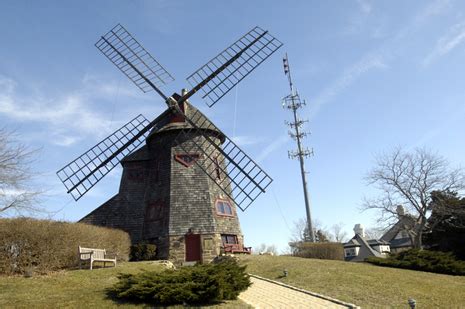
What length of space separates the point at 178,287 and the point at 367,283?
8.44 m

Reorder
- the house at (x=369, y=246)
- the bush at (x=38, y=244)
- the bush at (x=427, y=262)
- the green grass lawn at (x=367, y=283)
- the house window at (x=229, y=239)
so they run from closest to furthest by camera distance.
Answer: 1. the bush at (x=38, y=244)
2. the green grass lawn at (x=367, y=283)
3. the bush at (x=427, y=262)
4. the house window at (x=229, y=239)
5. the house at (x=369, y=246)

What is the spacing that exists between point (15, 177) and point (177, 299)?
395 inches

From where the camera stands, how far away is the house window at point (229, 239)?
22322mm

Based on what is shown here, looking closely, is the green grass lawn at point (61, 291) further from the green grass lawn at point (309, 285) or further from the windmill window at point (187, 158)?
the windmill window at point (187, 158)

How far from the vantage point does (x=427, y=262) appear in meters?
20.6

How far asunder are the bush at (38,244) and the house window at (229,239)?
27.4ft

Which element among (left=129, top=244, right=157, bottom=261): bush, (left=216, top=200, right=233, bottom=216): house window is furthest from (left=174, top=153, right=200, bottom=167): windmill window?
(left=129, top=244, right=157, bottom=261): bush

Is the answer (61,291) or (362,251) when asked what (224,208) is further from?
(362,251)

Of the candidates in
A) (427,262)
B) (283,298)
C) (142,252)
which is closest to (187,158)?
(142,252)

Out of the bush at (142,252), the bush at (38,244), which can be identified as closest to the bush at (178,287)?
the bush at (38,244)

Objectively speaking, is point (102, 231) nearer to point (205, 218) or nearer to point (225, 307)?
point (205, 218)

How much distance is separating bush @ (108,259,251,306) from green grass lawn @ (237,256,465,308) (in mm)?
4736

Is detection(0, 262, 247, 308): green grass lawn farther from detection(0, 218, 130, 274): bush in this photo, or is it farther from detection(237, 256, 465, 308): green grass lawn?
detection(237, 256, 465, 308): green grass lawn

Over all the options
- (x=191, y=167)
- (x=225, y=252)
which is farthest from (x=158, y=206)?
(x=225, y=252)
